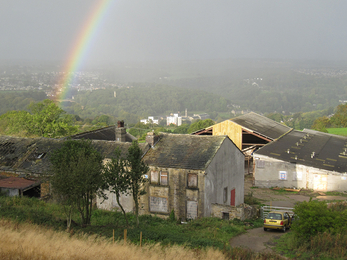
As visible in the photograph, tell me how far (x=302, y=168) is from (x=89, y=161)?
26516mm

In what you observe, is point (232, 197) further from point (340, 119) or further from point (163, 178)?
point (340, 119)

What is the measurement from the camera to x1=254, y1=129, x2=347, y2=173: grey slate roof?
36.6m

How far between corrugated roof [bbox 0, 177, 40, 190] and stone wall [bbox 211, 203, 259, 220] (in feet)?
44.5

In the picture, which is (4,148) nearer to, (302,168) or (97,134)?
(97,134)

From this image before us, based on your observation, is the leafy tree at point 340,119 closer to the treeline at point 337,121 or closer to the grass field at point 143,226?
the treeline at point 337,121

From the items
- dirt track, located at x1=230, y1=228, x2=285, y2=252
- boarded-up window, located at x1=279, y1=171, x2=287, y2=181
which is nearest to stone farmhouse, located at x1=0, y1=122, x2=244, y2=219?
dirt track, located at x1=230, y1=228, x2=285, y2=252

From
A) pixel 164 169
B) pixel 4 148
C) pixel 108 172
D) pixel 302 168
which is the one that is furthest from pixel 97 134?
pixel 302 168

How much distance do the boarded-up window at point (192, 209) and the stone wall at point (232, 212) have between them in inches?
51.1

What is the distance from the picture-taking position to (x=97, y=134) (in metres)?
→ 37.6

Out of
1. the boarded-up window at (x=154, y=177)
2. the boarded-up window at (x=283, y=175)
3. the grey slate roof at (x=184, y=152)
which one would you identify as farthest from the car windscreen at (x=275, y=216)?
the boarded-up window at (x=283, y=175)

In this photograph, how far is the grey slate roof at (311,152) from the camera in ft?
120

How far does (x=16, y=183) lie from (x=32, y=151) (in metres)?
5.22

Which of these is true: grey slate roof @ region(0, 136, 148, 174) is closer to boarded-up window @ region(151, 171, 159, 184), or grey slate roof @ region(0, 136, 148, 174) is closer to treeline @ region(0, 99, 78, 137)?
boarded-up window @ region(151, 171, 159, 184)

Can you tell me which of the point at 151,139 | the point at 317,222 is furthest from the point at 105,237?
the point at 151,139
